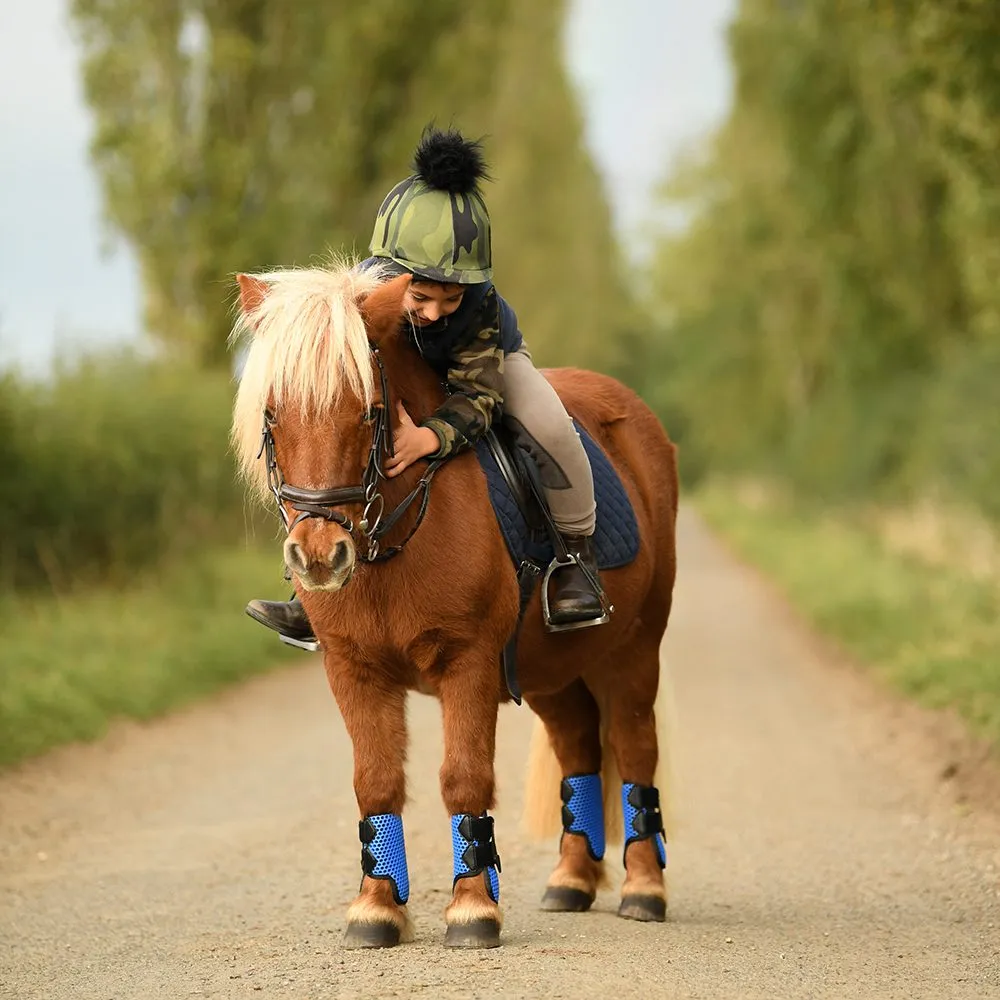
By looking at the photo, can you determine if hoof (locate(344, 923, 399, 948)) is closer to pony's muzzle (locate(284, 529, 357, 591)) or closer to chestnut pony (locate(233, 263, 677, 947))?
chestnut pony (locate(233, 263, 677, 947))

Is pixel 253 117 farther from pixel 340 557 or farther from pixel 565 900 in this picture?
pixel 340 557

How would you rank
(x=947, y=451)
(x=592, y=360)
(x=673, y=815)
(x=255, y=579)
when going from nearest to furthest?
1. (x=673, y=815)
2. (x=255, y=579)
3. (x=947, y=451)
4. (x=592, y=360)

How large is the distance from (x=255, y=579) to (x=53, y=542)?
9.30ft

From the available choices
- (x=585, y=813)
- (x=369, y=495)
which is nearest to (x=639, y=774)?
(x=585, y=813)

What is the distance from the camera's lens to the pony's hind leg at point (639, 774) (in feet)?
18.6

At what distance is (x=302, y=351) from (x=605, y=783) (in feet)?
8.06

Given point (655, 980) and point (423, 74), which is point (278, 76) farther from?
point (655, 980)

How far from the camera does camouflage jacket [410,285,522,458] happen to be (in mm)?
4941

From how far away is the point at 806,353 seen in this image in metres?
32.1

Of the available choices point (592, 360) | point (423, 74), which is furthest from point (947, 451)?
point (592, 360)

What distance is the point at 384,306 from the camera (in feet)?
15.2

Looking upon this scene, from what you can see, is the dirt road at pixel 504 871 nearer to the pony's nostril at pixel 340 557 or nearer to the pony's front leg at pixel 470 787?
the pony's front leg at pixel 470 787

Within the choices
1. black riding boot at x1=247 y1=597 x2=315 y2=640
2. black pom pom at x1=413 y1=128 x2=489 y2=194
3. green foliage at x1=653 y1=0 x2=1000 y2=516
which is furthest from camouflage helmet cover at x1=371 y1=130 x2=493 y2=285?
green foliage at x1=653 y1=0 x2=1000 y2=516

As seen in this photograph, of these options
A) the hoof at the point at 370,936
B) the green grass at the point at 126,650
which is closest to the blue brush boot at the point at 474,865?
the hoof at the point at 370,936
